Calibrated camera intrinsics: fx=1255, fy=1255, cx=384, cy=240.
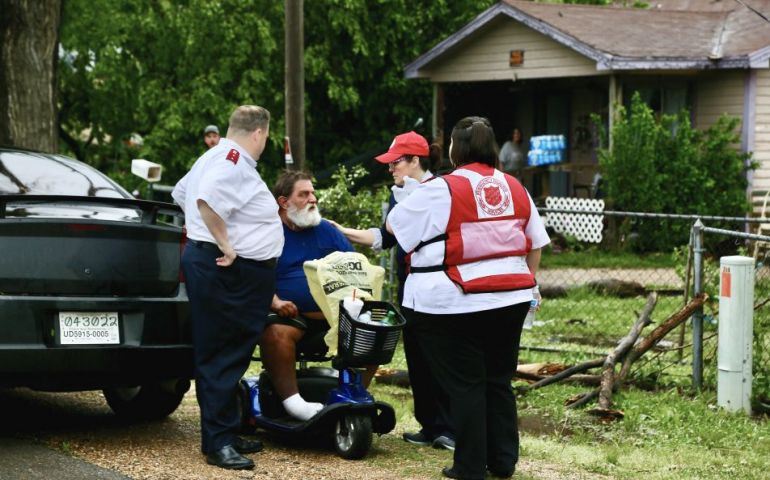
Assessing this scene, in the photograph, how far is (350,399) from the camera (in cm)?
637

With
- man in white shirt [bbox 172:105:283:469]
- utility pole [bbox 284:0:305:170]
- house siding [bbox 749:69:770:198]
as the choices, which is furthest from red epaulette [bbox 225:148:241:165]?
house siding [bbox 749:69:770:198]

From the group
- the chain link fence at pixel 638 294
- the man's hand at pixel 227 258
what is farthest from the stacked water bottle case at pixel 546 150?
the man's hand at pixel 227 258

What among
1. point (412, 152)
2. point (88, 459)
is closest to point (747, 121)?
point (412, 152)

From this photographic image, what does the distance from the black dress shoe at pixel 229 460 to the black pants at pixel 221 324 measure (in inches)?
1.2

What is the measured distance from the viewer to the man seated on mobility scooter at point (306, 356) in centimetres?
634

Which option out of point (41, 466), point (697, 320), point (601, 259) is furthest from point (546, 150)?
point (41, 466)

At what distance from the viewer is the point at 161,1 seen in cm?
2411

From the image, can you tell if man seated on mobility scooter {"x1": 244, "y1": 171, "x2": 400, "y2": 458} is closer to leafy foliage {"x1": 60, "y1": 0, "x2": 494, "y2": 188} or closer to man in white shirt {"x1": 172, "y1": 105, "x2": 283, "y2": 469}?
man in white shirt {"x1": 172, "y1": 105, "x2": 283, "y2": 469}

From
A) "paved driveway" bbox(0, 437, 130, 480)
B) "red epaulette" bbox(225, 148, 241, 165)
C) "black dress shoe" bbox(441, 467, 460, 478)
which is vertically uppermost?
"red epaulette" bbox(225, 148, 241, 165)

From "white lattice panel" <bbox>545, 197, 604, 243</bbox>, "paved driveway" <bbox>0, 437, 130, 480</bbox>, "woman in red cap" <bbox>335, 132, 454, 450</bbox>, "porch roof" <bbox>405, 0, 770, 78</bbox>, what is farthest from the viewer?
"porch roof" <bbox>405, 0, 770, 78</bbox>

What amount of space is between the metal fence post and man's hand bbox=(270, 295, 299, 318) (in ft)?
10.5

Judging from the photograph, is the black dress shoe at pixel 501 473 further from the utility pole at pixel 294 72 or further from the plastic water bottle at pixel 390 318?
the utility pole at pixel 294 72

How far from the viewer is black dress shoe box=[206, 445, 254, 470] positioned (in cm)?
605

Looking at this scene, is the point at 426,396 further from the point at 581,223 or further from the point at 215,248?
the point at 581,223
